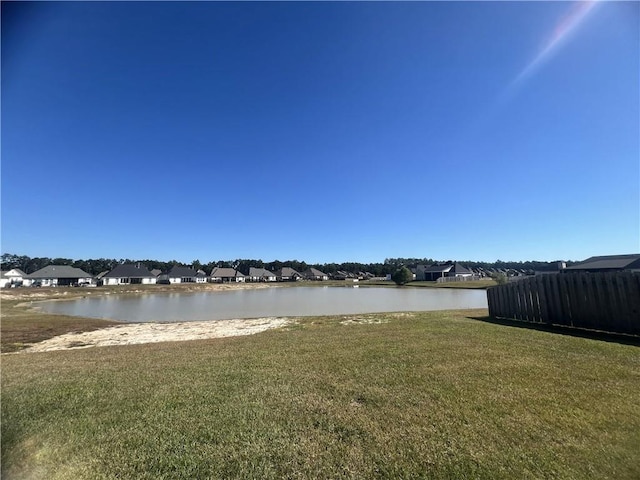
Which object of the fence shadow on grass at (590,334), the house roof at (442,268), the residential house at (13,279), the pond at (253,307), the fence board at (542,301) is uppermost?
the house roof at (442,268)

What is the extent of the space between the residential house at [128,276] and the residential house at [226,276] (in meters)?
19.3

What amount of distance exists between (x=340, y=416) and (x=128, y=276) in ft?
295

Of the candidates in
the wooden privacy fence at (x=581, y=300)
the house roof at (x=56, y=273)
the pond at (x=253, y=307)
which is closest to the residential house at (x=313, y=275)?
the house roof at (x=56, y=273)

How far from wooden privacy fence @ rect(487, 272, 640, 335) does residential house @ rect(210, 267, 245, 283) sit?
317 feet

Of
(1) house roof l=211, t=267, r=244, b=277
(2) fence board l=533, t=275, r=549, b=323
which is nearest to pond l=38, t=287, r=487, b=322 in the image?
(2) fence board l=533, t=275, r=549, b=323

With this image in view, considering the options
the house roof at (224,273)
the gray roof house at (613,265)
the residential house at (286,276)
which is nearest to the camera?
the gray roof house at (613,265)

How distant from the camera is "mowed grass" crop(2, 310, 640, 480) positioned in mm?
2689

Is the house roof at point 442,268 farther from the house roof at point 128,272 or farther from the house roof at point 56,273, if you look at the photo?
the house roof at point 56,273

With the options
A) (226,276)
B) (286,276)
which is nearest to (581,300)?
(226,276)

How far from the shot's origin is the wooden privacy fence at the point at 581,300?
23.2 ft

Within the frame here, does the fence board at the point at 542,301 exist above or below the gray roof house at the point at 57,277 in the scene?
below

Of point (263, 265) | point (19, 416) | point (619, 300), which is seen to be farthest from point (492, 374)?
point (263, 265)

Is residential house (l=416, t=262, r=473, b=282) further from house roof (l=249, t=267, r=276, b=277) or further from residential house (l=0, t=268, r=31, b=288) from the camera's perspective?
residential house (l=0, t=268, r=31, b=288)

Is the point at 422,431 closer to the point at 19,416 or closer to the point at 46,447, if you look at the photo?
the point at 46,447
